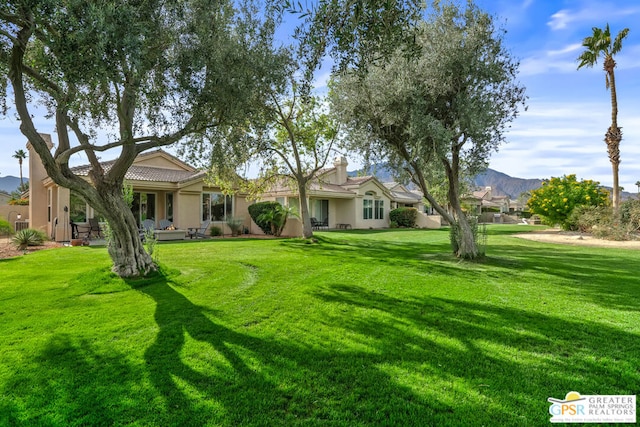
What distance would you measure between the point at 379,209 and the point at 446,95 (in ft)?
83.2

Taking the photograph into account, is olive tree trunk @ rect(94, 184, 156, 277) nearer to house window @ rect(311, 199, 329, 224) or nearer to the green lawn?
the green lawn

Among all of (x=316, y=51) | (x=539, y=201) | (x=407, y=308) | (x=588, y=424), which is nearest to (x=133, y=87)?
(x=316, y=51)

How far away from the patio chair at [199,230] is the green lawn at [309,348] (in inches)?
470

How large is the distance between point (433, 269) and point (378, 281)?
2.43 meters

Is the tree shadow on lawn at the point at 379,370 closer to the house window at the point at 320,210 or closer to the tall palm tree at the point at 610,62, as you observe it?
the tall palm tree at the point at 610,62

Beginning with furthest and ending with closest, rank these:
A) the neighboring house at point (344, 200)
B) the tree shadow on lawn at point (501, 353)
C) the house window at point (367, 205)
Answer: the house window at point (367, 205) < the neighboring house at point (344, 200) < the tree shadow on lawn at point (501, 353)

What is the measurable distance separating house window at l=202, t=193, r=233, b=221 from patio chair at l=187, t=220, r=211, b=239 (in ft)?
4.04

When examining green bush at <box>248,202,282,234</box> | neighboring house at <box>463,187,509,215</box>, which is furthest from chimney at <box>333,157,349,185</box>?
neighboring house at <box>463,187,509,215</box>

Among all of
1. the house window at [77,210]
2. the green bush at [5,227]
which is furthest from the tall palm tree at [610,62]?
the green bush at [5,227]

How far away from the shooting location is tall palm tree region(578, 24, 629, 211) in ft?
78.0

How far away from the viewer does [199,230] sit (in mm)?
22234

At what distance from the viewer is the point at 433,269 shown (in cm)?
1025

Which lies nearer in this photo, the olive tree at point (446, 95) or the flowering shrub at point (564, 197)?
the olive tree at point (446, 95)
